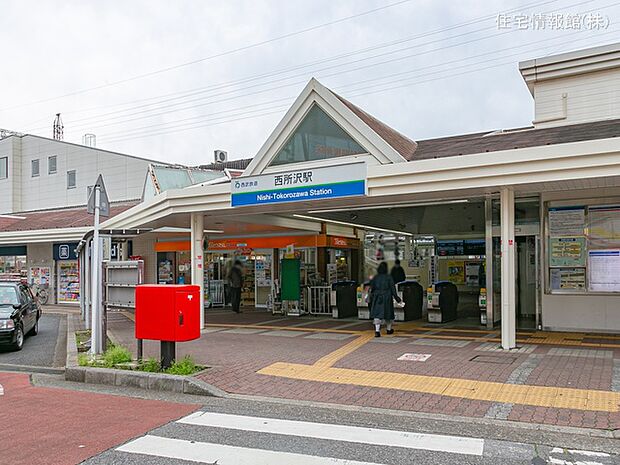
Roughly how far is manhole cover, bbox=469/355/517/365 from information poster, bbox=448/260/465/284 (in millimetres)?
12996

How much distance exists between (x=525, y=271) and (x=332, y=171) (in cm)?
669

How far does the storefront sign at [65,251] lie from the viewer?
24.8 meters

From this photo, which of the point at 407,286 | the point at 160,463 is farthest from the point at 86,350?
the point at 407,286

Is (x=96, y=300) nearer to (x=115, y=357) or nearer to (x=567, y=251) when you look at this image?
(x=115, y=357)

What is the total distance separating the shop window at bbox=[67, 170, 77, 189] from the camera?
36875 millimetres

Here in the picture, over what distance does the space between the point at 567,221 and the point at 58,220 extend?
76.3 ft

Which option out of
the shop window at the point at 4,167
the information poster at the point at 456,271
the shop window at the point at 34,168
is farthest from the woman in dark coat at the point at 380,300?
the shop window at the point at 4,167

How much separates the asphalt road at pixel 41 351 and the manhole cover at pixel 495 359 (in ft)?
25.4

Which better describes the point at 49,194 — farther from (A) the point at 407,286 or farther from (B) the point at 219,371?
(B) the point at 219,371

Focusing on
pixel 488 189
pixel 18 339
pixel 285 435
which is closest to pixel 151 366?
pixel 285 435

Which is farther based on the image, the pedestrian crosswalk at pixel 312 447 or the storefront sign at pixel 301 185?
the storefront sign at pixel 301 185

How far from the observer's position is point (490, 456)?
5.15 meters

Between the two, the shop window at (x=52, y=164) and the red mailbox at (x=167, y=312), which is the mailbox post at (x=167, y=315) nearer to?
the red mailbox at (x=167, y=312)

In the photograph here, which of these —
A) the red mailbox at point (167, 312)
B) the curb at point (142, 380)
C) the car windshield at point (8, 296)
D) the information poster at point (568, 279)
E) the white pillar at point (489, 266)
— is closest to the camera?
the curb at point (142, 380)
